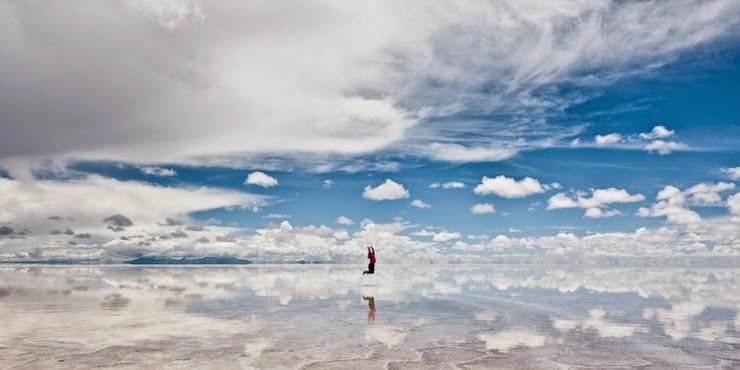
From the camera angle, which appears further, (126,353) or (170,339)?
(170,339)

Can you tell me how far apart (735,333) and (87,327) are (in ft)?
83.5

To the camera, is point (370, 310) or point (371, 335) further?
point (370, 310)

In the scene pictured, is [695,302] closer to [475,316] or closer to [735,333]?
[735,333]

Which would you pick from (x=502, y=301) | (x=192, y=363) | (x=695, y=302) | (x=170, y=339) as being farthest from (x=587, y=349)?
(x=695, y=302)

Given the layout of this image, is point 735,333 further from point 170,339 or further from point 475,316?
point 170,339

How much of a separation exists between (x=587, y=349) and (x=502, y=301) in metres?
16.9

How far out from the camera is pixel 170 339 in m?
17.9

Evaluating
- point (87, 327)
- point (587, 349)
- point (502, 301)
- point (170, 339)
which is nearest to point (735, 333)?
point (587, 349)

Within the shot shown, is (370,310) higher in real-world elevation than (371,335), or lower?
higher

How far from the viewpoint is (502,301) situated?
3297 cm

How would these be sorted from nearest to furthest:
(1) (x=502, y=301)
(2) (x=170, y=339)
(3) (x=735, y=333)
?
(2) (x=170, y=339) → (3) (x=735, y=333) → (1) (x=502, y=301)

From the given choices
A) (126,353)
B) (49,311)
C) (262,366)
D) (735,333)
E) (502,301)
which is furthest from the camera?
(502,301)

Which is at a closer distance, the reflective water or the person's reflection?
the reflective water

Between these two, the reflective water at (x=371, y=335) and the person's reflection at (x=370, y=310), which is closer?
the reflective water at (x=371, y=335)
